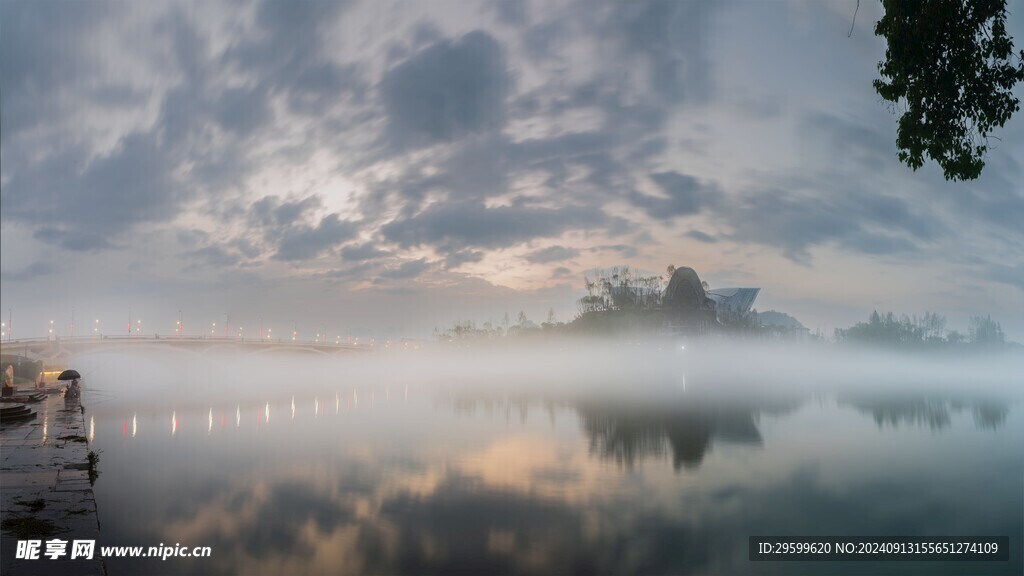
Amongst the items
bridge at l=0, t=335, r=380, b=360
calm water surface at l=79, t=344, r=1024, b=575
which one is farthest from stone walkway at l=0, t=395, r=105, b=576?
bridge at l=0, t=335, r=380, b=360

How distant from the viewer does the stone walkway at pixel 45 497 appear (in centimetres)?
1251

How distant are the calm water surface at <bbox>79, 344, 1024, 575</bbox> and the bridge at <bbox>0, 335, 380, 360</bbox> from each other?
74812 millimetres

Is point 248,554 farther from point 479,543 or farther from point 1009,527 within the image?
point 1009,527

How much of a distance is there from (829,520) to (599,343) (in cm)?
15016

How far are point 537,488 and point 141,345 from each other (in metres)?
139

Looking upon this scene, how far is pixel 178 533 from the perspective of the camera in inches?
872

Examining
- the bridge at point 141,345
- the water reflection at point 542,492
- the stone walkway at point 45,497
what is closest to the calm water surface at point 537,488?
the water reflection at point 542,492

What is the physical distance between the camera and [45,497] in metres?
17.6

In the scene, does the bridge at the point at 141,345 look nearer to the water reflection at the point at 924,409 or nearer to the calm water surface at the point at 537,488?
the calm water surface at the point at 537,488

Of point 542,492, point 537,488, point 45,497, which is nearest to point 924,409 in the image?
point 537,488

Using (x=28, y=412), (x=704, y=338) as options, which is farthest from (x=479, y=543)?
(x=704, y=338)

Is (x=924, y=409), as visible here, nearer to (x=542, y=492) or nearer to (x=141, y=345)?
(x=542, y=492)

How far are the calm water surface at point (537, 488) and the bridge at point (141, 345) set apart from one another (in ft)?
245

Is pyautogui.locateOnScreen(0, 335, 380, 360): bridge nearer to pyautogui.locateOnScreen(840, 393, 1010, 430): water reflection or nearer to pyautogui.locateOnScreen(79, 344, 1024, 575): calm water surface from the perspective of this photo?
pyautogui.locateOnScreen(79, 344, 1024, 575): calm water surface
